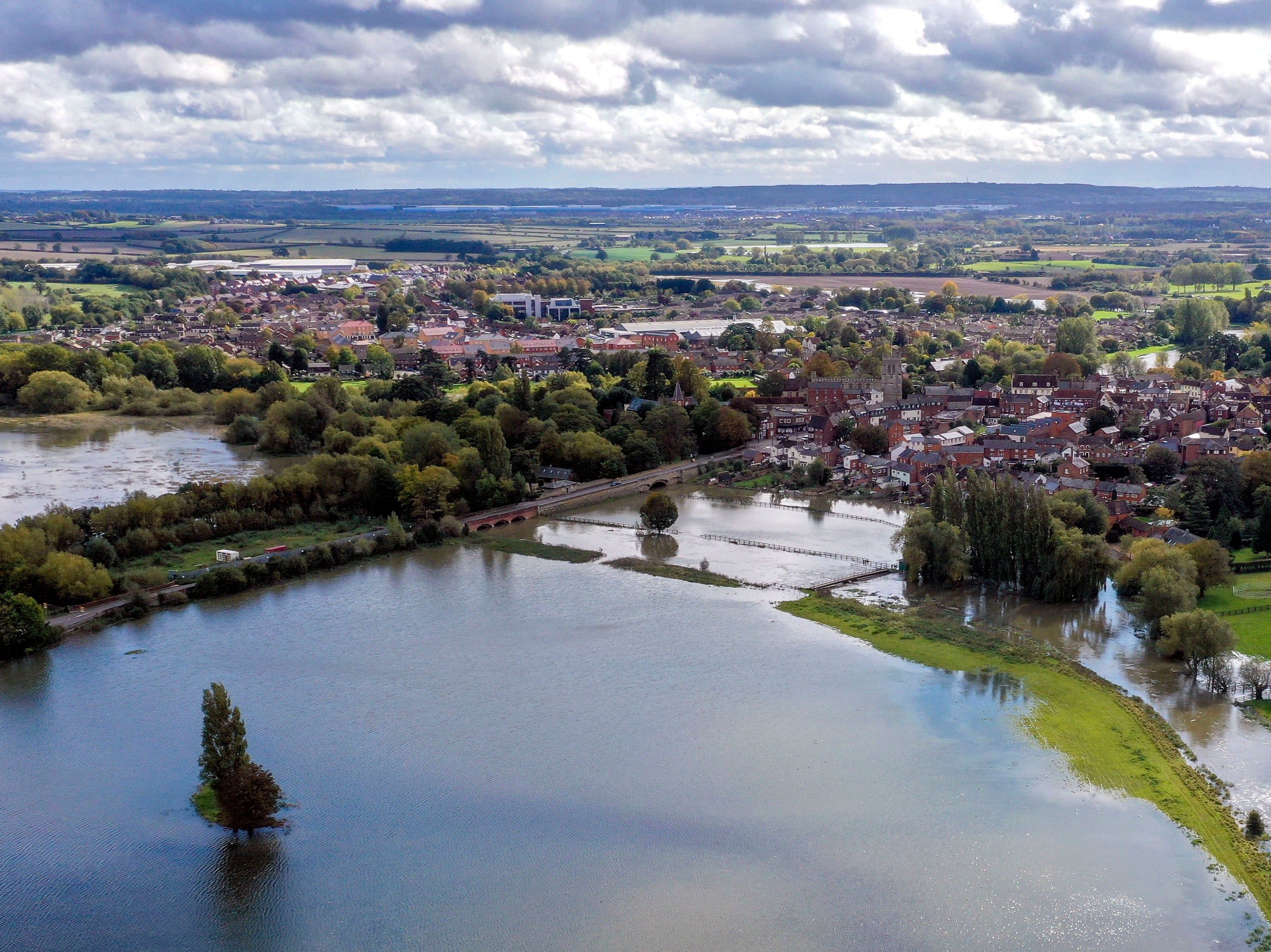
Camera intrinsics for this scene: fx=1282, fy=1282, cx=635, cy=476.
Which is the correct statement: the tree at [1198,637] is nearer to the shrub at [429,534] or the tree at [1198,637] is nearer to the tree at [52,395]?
the shrub at [429,534]

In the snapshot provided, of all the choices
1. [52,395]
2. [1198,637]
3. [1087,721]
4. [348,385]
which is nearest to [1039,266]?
[348,385]

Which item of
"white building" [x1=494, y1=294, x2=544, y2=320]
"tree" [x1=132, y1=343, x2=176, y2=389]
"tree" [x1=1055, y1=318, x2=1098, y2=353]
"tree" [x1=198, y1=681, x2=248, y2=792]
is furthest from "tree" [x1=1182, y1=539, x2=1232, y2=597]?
"white building" [x1=494, y1=294, x2=544, y2=320]

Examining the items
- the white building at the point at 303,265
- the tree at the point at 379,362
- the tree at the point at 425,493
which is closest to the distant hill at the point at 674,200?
the white building at the point at 303,265

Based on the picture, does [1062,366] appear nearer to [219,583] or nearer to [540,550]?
[540,550]

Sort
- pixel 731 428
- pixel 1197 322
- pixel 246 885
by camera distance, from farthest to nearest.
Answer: pixel 1197 322, pixel 731 428, pixel 246 885

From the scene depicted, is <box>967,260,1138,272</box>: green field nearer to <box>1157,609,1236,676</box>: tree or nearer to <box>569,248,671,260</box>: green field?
<box>569,248,671,260</box>: green field

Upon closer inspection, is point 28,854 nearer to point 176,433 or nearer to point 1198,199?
point 176,433
